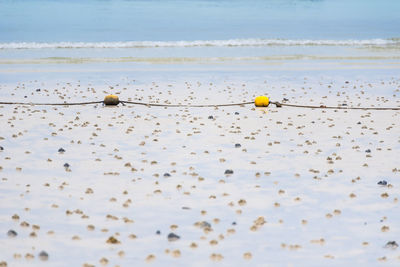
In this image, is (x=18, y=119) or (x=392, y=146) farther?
(x=18, y=119)

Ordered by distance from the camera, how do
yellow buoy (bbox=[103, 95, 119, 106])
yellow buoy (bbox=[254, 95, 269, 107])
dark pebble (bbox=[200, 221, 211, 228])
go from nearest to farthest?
dark pebble (bbox=[200, 221, 211, 228]) < yellow buoy (bbox=[254, 95, 269, 107]) < yellow buoy (bbox=[103, 95, 119, 106])

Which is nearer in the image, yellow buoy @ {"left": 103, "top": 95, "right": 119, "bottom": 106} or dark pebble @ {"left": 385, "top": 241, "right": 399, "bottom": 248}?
dark pebble @ {"left": 385, "top": 241, "right": 399, "bottom": 248}

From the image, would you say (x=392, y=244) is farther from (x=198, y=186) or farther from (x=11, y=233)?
(x=11, y=233)

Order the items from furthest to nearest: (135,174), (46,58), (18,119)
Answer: (46,58) < (18,119) < (135,174)

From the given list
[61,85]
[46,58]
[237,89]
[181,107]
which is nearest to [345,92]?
[237,89]

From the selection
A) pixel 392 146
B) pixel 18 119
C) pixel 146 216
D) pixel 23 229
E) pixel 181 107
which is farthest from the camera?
pixel 181 107

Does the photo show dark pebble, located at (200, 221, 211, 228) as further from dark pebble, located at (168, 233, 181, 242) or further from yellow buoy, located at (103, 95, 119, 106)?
yellow buoy, located at (103, 95, 119, 106)

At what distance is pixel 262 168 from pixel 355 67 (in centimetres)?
2235

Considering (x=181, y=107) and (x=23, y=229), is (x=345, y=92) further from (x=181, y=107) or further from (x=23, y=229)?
(x=23, y=229)

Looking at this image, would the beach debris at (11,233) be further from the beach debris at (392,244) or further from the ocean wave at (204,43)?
the ocean wave at (204,43)

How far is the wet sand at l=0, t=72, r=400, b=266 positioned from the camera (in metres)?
6.81

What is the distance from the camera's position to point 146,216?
790 cm

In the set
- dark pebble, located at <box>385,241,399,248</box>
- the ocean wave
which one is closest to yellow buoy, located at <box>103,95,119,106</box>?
dark pebble, located at <box>385,241,399,248</box>

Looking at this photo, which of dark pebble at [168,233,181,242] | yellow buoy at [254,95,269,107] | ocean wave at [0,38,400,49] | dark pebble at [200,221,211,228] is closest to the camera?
dark pebble at [168,233,181,242]
